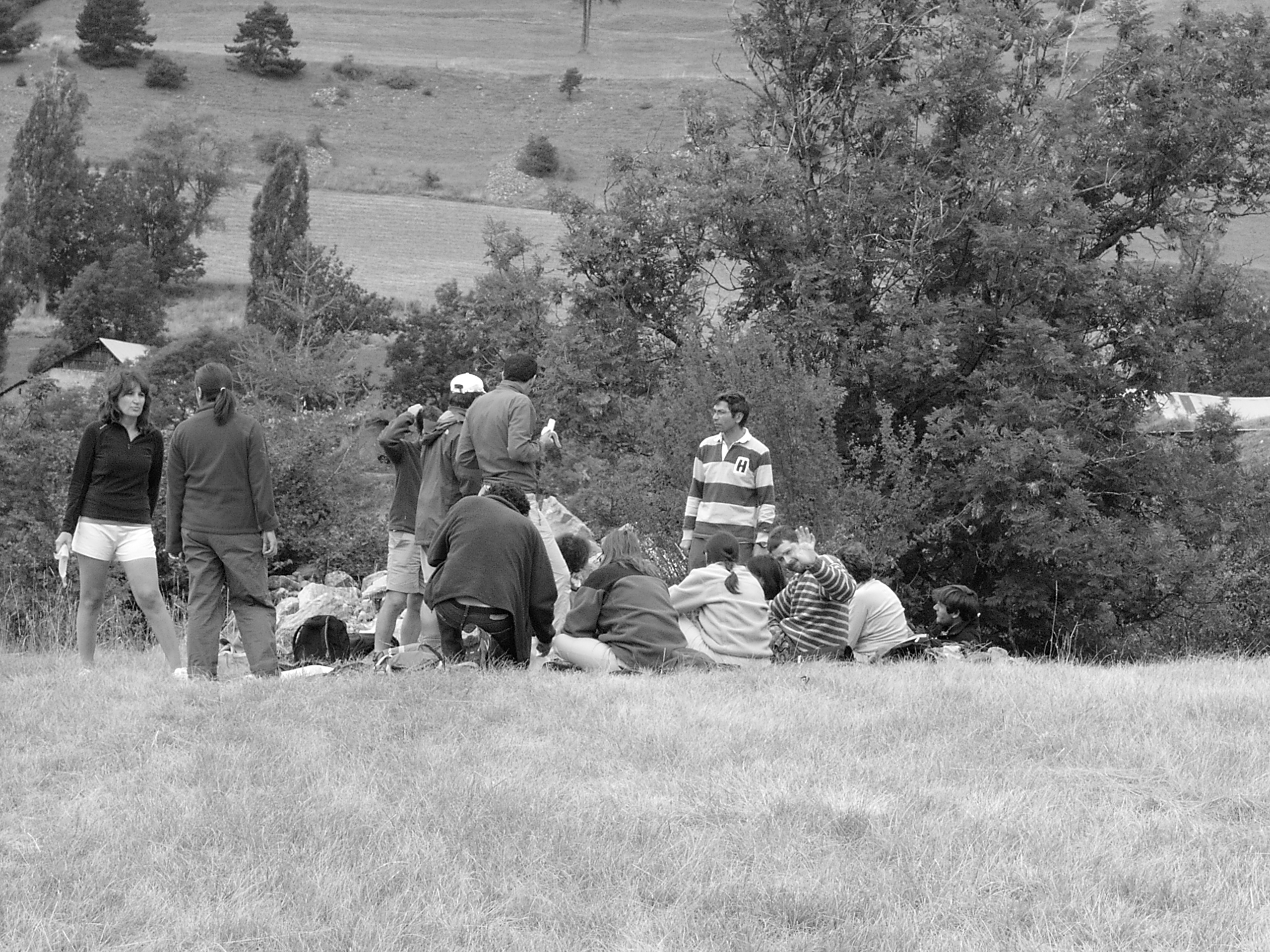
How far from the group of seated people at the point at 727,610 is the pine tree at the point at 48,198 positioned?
59.1 meters

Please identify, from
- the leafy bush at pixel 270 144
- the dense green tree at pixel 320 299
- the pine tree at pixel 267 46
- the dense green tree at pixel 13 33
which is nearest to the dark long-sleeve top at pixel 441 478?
the dense green tree at pixel 320 299

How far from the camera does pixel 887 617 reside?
8.80m

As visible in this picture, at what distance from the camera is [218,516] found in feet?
24.0

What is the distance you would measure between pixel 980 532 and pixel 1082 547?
64.3 inches

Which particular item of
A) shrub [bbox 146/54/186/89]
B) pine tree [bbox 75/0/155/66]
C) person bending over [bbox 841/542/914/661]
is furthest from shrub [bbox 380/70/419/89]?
person bending over [bbox 841/542/914/661]

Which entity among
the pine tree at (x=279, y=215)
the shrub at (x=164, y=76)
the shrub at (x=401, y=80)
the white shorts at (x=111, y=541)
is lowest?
the pine tree at (x=279, y=215)

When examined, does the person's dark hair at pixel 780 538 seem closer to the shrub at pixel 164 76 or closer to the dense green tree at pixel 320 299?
the dense green tree at pixel 320 299

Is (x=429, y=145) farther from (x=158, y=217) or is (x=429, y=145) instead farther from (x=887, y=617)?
(x=887, y=617)

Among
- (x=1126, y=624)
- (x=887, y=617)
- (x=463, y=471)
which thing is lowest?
(x=1126, y=624)

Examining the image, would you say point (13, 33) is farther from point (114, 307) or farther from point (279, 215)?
point (114, 307)

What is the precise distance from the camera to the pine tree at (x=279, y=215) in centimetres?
6172

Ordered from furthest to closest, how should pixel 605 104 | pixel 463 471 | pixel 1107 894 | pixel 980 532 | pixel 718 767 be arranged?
pixel 605 104 < pixel 980 532 < pixel 463 471 < pixel 718 767 < pixel 1107 894

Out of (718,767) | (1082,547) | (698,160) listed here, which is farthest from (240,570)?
(698,160)

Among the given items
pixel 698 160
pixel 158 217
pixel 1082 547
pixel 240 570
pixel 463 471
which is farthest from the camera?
pixel 158 217
